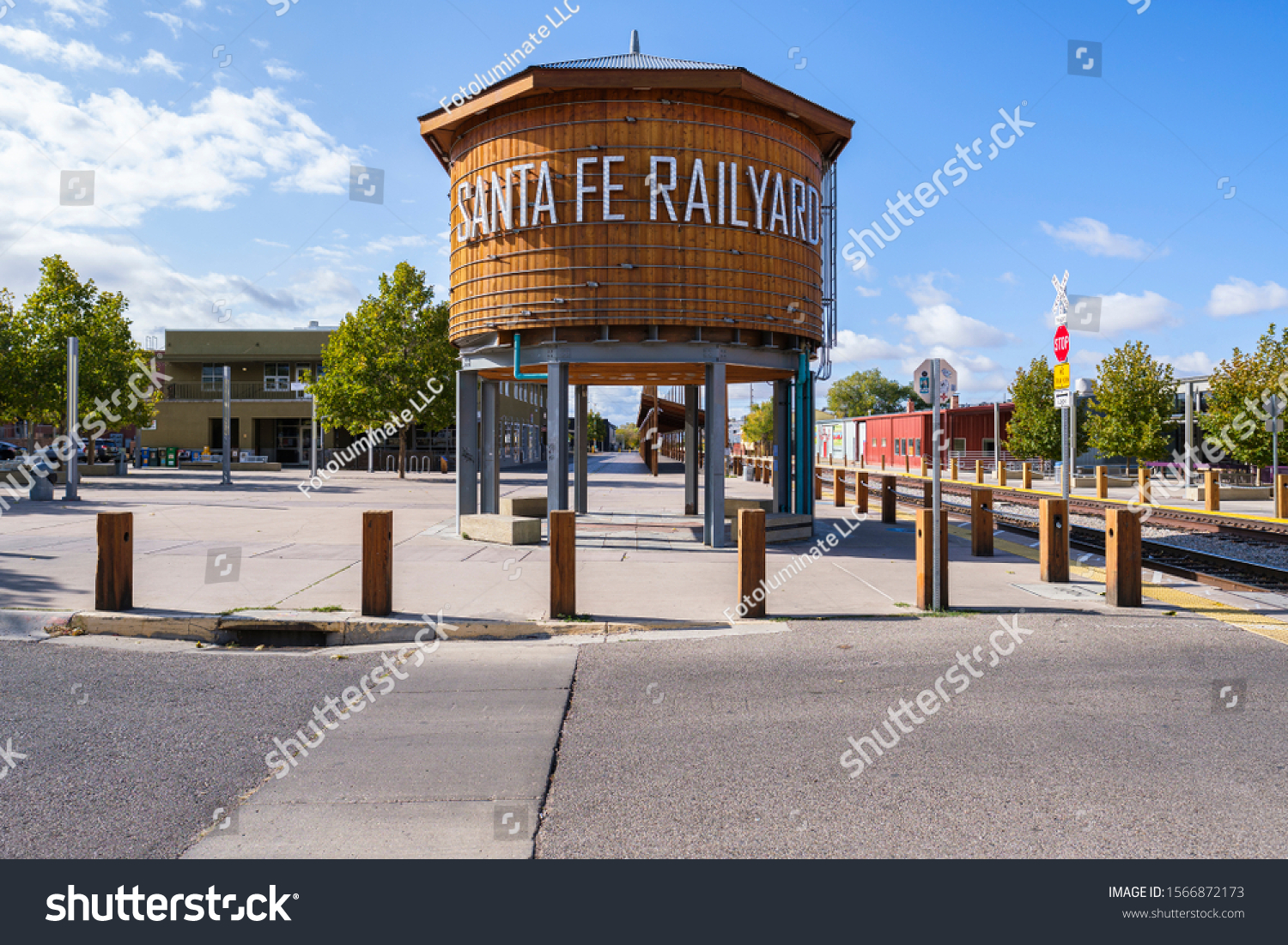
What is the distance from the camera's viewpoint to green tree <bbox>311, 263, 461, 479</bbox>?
3656 cm

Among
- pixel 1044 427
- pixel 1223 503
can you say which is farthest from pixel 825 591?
pixel 1044 427

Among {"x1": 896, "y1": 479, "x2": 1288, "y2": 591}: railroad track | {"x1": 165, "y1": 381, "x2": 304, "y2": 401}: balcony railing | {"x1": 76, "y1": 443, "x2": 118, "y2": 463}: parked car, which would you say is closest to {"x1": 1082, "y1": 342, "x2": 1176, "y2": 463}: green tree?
{"x1": 896, "y1": 479, "x2": 1288, "y2": 591}: railroad track

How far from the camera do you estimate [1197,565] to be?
13.1 meters

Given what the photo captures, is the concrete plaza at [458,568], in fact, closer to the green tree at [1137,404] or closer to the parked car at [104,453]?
the green tree at [1137,404]

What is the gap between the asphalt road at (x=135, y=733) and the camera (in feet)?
11.8

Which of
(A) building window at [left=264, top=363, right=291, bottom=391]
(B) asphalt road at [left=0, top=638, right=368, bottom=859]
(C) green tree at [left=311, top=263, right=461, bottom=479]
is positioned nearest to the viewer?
(B) asphalt road at [left=0, top=638, right=368, bottom=859]

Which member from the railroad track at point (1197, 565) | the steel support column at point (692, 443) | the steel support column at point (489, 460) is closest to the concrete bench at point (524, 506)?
the steel support column at point (489, 460)

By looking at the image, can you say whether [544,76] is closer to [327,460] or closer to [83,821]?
[83,821]

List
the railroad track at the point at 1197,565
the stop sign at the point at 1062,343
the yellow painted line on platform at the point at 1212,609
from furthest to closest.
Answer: the stop sign at the point at 1062,343
the railroad track at the point at 1197,565
the yellow painted line on platform at the point at 1212,609

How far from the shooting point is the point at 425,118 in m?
15.3

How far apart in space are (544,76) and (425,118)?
132 inches

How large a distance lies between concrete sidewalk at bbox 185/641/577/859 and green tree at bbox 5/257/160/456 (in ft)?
100

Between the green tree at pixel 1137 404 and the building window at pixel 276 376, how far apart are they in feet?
158

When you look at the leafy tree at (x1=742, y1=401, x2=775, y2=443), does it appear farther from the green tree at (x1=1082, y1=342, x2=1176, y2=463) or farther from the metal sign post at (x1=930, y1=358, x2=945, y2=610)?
the metal sign post at (x1=930, y1=358, x2=945, y2=610)
